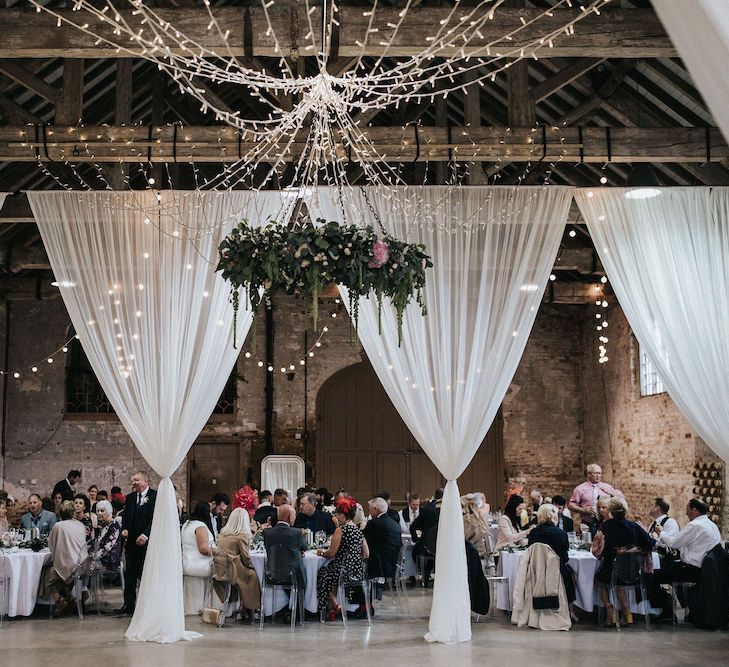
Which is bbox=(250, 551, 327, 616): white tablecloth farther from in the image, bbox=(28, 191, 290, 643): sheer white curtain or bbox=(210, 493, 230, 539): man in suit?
bbox=(210, 493, 230, 539): man in suit

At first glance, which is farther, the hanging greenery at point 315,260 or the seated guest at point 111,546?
the seated guest at point 111,546

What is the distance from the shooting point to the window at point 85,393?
54.6ft

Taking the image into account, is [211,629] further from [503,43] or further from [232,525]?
[503,43]

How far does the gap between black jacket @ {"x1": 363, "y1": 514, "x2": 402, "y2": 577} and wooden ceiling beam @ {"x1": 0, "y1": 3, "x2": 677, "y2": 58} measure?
177 inches

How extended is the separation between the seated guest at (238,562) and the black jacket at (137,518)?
31.6 inches

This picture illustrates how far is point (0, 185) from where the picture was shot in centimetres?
1191

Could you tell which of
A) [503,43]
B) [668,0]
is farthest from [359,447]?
[668,0]

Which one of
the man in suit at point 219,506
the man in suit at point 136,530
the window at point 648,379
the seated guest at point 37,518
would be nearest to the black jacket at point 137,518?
the man in suit at point 136,530

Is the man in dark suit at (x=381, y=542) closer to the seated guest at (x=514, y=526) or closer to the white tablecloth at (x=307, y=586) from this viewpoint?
the white tablecloth at (x=307, y=586)

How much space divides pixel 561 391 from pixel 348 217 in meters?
10.9

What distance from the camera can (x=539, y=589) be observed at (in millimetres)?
7594

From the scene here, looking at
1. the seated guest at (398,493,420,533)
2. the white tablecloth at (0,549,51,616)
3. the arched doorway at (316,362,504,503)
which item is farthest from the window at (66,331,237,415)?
the white tablecloth at (0,549,51,616)

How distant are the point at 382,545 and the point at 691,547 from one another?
2.84 m

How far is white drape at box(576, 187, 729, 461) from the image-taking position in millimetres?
7379
